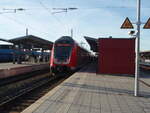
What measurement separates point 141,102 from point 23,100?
471cm

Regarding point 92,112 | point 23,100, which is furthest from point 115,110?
point 23,100

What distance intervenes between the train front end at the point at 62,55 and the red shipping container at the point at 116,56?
2742 millimetres

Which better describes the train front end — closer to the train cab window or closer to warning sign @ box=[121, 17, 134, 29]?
the train cab window

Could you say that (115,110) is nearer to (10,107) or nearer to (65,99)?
(65,99)

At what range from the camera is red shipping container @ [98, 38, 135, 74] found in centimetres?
1848

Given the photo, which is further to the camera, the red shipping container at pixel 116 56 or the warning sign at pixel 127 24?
the red shipping container at pixel 116 56

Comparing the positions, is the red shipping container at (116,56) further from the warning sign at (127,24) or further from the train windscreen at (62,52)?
the warning sign at (127,24)

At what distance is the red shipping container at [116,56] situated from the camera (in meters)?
18.5

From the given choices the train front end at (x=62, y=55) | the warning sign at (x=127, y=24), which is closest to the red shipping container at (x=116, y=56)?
the train front end at (x=62, y=55)

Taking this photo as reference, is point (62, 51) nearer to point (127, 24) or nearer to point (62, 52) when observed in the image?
point (62, 52)

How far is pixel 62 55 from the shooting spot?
19750mm

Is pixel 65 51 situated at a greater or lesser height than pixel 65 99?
greater

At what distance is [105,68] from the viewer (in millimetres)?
18891

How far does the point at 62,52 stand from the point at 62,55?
10.7 inches
